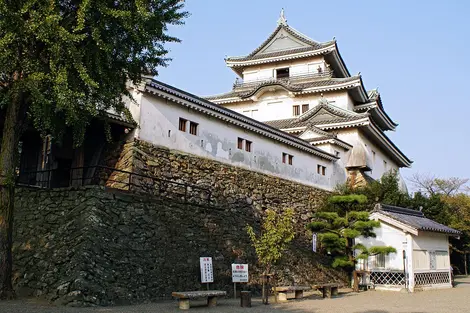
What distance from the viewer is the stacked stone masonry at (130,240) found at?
11.3 meters

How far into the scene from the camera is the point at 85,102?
12.0 metres

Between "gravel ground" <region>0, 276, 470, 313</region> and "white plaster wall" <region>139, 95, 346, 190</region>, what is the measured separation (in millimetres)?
6474

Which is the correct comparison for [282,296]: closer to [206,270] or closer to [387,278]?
[206,270]

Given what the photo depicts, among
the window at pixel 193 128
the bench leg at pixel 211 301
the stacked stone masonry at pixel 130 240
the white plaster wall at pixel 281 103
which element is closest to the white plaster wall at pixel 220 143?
the window at pixel 193 128

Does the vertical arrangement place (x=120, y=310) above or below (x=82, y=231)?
below

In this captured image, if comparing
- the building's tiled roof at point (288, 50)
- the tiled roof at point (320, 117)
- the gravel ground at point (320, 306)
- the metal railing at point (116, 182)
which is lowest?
the gravel ground at point (320, 306)

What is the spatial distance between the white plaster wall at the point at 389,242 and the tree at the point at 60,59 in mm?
12913

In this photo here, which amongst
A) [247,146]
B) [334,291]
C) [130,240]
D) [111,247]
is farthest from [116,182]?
[334,291]

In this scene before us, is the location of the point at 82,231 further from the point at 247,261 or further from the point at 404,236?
the point at 404,236

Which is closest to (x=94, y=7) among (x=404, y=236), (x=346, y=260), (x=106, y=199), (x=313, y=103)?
(x=106, y=199)

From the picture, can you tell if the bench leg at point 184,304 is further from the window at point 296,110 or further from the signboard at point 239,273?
the window at point 296,110

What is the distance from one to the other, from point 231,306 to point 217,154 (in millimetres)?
7975

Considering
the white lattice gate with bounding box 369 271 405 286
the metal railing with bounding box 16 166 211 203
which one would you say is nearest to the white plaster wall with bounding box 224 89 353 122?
the white lattice gate with bounding box 369 271 405 286

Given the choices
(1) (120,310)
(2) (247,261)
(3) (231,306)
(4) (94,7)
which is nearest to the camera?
(1) (120,310)
